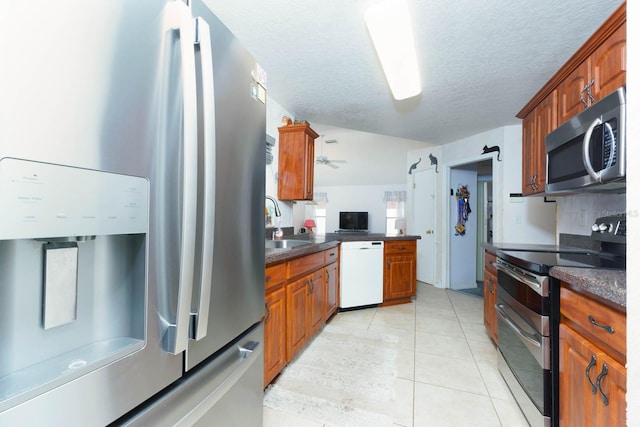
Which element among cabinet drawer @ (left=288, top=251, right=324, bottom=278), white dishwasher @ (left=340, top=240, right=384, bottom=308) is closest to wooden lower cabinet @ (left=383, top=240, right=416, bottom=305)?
white dishwasher @ (left=340, top=240, right=384, bottom=308)

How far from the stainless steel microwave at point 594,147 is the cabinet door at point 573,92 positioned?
0.21m

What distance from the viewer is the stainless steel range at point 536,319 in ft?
4.08

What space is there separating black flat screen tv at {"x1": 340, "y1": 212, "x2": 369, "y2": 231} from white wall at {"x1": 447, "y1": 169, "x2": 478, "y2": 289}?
4.41m

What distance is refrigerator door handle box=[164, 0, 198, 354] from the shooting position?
60 cm

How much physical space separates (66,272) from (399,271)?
3391 mm

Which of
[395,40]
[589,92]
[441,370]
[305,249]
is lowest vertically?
[441,370]

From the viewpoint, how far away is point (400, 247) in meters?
3.46

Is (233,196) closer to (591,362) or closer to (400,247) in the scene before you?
(591,362)

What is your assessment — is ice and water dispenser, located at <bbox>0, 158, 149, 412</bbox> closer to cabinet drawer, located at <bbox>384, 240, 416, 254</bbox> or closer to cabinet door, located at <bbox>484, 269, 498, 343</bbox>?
cabinet door, located at <bbox>484, 269, 498, 343</bbox>

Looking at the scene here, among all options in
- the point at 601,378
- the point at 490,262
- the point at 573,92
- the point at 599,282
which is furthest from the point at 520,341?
the point at 573,92

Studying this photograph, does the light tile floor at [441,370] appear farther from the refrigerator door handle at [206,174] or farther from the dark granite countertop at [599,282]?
the refrigerator door handle at [206,174]

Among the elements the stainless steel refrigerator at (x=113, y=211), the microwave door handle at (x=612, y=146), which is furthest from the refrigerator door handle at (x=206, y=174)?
the microwave door handle at (x=612, y=146)

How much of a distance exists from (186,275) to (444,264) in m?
4.42

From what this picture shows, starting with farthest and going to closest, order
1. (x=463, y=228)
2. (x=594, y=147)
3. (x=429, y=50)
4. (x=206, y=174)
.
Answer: (x=463, y=228) → (x=429, y=50) → (x=594, y=147) → (x=206, y=174)
